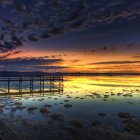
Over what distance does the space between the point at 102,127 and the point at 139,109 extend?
7.36m

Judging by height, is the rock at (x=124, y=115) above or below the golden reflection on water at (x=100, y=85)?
below

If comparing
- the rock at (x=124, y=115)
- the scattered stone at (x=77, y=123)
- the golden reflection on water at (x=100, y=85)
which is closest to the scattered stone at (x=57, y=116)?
the scattered stone at (x=77, y=123)

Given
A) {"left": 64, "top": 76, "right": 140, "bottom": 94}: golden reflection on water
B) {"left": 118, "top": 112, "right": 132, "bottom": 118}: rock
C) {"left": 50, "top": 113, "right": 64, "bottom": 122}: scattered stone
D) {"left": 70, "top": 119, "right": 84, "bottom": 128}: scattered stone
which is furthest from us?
{"left": 64, "top": 76, "right": 140, "bottom": 94}: golden reflection on water

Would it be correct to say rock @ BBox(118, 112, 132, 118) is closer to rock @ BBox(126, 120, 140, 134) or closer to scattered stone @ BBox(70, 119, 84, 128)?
rock @ BBox(126, 120, 140, 134)

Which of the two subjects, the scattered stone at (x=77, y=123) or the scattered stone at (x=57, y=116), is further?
the scattered stone at (x=57, y=116)

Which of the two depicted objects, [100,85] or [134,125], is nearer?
[134,125]

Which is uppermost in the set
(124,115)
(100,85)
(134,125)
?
(100,85)

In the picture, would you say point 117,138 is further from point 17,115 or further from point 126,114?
point 17,115

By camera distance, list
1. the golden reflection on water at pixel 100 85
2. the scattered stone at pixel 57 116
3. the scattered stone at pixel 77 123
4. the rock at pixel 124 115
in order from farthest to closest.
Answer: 1. the golden reflection on water at pixel 100 85
2. the rock at pixel 124 115
3. the scattered stone at pixel 57 116
4. the scattered stone at pixel 77 123

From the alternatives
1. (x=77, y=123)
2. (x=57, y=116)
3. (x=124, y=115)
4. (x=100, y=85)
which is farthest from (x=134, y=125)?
(x=100, y=85)

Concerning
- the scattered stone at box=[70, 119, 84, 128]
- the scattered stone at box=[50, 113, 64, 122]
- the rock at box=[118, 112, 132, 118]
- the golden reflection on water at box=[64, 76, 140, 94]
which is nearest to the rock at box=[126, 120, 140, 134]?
the rock at box=[118, 112, 132, 118]

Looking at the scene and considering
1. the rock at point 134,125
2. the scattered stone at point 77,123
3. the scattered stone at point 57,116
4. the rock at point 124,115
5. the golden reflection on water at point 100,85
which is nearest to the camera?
the rock at point 134,125

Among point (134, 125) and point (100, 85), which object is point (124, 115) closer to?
point (134, 125)

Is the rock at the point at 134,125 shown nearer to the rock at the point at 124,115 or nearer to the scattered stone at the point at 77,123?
the rock at the point at 124,115
